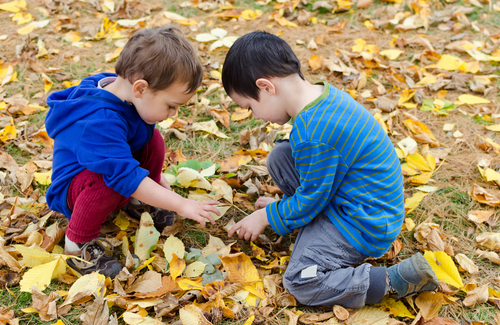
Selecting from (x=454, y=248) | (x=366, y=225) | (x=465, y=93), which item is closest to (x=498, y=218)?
(x=454, y=248)

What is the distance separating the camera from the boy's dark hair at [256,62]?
153 cm

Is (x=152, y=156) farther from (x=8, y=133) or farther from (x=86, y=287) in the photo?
(x=8, y=133)

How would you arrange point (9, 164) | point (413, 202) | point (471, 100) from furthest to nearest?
point (471, 100) < point (9, 164) < point (413, 202)

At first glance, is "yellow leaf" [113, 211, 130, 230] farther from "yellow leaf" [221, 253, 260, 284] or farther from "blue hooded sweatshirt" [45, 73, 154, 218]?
"yellow leaf" [221, 253, 260, 284]

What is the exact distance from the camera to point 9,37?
349 cm

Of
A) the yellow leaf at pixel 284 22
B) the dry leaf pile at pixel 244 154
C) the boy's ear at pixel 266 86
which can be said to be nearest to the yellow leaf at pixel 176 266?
the dry leaf pile at pixel 244 154

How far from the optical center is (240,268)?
65.0 inches

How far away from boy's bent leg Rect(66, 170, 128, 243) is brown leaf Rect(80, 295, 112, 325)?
31cm

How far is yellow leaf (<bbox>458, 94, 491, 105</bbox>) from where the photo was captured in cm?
284

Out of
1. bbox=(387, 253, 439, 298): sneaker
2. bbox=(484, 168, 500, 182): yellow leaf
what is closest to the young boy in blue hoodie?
bbox=(387, 253, 439, 298): sneaker

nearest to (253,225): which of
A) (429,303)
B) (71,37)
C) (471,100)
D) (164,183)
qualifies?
(164,183)

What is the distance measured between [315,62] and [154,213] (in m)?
2.01

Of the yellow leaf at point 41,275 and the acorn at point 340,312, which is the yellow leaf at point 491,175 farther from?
the yellow leaf at point 41,275

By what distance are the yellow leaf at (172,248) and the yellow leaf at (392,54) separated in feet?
8.44
